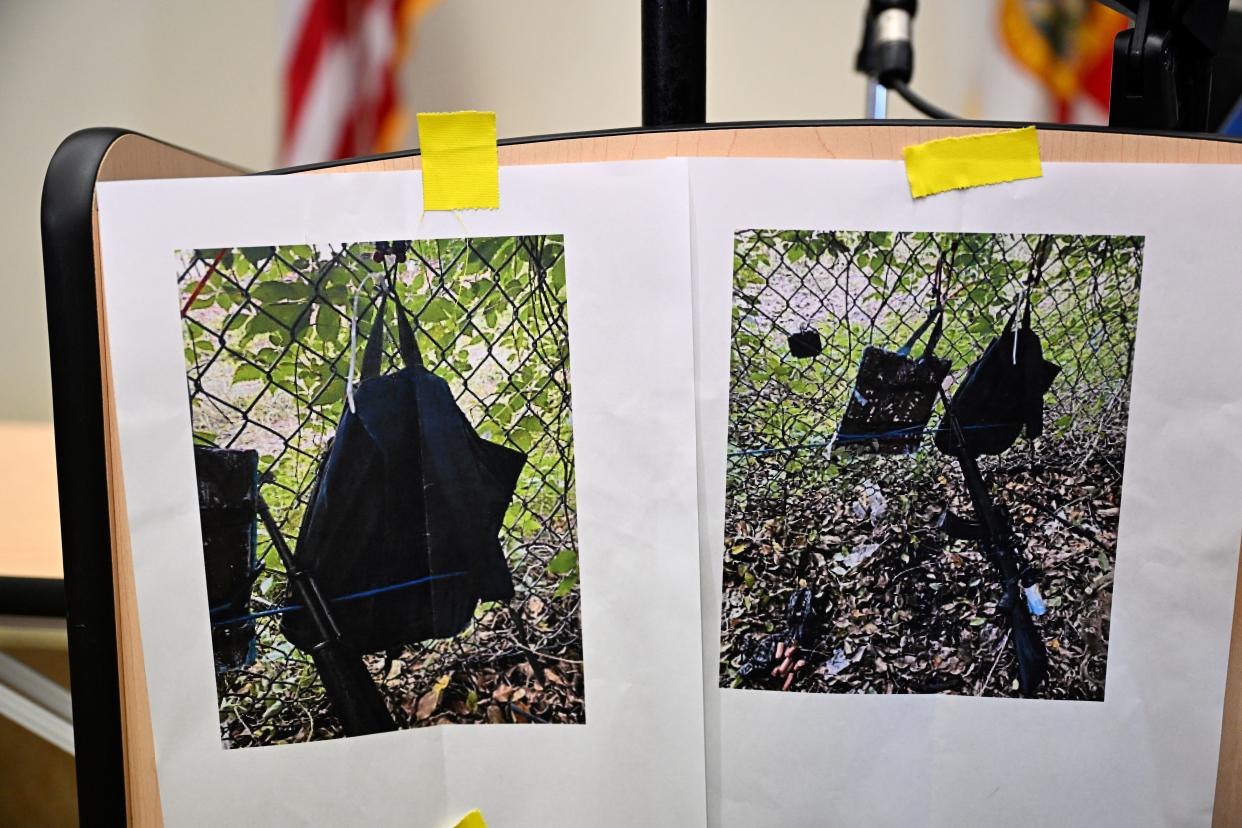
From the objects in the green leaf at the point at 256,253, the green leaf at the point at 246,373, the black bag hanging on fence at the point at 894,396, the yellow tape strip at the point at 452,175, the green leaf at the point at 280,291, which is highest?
the yellow tape strip at the point at 452,175

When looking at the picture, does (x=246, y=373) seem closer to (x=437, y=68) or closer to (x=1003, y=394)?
(x=1003, y=394)

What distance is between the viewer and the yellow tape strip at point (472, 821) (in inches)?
17.5

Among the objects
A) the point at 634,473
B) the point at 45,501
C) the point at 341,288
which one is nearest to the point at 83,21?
the point at 45,501

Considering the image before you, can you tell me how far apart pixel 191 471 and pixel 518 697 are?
0.69ft

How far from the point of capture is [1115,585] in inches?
17.7

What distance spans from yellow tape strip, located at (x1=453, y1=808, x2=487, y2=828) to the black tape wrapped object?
0.47 feet

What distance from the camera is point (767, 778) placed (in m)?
0.45

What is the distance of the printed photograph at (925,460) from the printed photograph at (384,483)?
0.35 feet

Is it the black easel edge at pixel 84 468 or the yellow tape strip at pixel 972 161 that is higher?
the yellow tape strip at pixel 972 161

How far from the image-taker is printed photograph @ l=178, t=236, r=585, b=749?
0.42 m

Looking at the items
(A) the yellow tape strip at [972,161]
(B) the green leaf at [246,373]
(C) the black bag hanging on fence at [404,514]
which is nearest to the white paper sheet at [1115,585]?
(A) the yellow tape strip at [972,161]

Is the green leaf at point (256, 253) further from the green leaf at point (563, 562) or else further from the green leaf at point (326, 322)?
the green leaf at point (563, 562)

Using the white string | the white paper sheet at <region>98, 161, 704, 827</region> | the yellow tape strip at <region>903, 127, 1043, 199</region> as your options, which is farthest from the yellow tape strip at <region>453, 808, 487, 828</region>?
the yellow tape strip at <region>903, 127, 1043, 199</region>

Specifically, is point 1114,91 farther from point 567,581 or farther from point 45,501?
point 45,501
